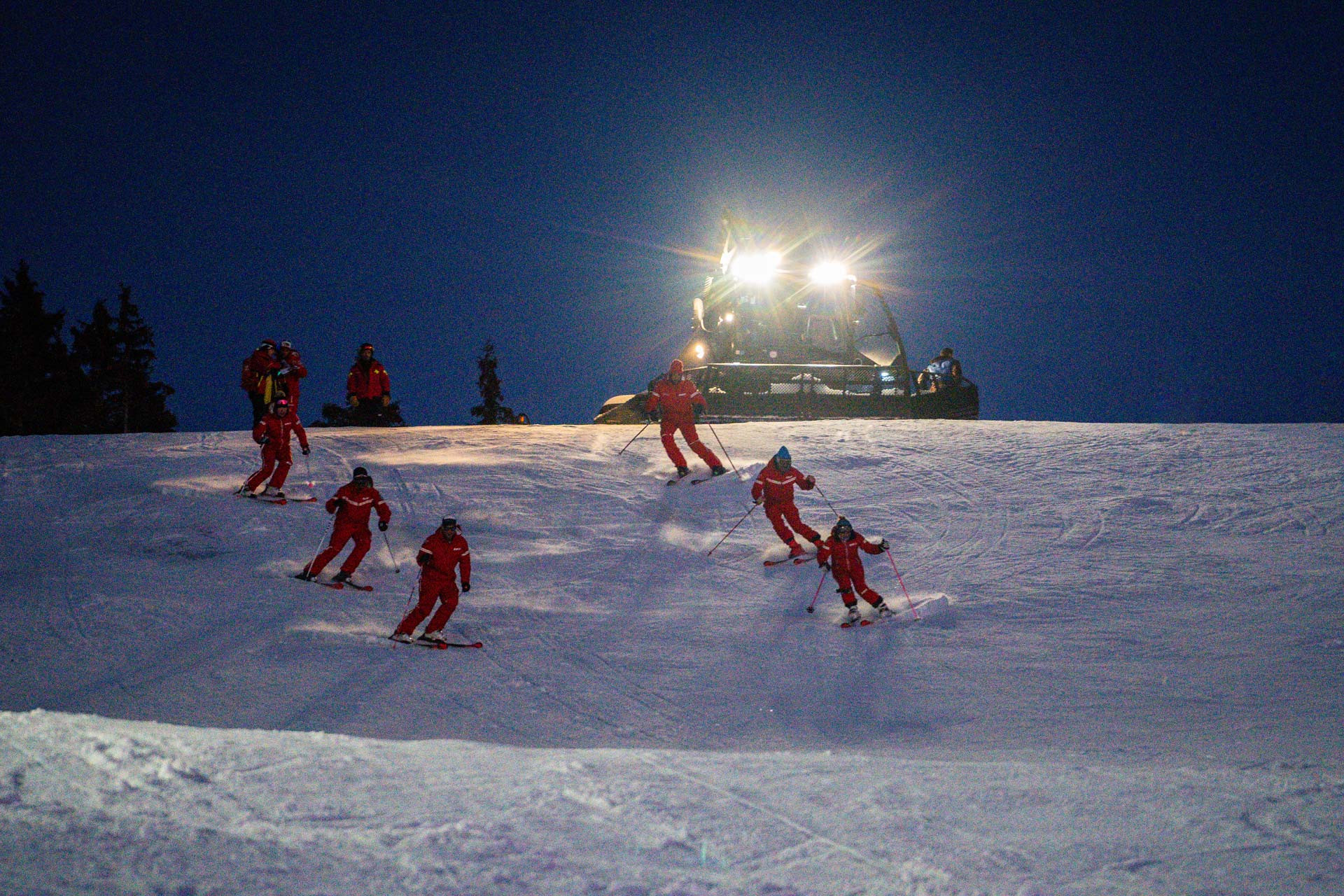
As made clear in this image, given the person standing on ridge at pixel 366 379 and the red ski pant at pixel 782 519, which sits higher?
the person standing on ridge at pixel 366 379

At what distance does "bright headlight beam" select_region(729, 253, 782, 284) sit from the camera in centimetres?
2236

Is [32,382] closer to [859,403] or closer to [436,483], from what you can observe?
[436,483]

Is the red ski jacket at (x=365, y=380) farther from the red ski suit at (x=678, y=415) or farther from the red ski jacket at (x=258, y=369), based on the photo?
the red ski suit at (x=678, y=415)

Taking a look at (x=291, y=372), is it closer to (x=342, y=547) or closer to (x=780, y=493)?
(x=342, y=547)

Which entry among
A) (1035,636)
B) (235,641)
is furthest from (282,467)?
(1035,636)

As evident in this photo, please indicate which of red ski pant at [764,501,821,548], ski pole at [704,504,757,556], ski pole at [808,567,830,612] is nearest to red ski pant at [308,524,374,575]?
ski pole at [704,504,757,556]

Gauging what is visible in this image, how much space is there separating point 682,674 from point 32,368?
3368 centimetres

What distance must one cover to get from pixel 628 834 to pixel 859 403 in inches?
708

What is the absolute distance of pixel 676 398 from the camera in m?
12.4

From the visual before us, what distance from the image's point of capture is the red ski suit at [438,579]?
291 inches

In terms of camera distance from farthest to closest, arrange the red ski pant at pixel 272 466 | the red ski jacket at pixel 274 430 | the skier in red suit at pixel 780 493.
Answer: the red ski pant at pixel 272 466 → the red ski jacket at pixel 274 430 → the skier in red suit at pixel 780 493

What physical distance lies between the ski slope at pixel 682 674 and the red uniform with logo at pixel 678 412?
498mm

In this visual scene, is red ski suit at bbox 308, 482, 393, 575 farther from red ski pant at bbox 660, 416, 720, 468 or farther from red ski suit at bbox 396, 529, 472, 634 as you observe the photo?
red ski pant at bbox 660, 416, 720, 468

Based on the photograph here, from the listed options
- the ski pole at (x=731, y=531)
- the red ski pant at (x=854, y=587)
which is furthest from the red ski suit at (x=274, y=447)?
the red ski pant at (x=854, y=587)
